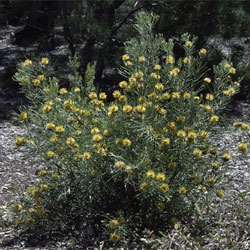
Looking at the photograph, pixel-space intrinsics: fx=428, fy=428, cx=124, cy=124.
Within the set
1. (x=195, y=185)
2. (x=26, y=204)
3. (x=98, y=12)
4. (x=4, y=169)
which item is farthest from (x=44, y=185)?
(x=98, y=12)

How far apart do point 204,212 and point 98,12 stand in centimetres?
364

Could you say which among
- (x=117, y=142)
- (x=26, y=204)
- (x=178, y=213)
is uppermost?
(x=117, y=142)

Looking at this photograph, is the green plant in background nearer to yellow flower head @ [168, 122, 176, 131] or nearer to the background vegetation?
yellow flower head @ [168, 122, 176, 131]

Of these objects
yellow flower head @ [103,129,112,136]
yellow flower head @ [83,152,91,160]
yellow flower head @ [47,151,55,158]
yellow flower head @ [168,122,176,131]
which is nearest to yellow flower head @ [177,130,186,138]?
yellow flower head @ [168,122,176,131]

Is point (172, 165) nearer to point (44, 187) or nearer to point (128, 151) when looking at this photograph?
point (128, 151)

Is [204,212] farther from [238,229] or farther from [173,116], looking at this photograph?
[173,116]

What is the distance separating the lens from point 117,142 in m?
2.20

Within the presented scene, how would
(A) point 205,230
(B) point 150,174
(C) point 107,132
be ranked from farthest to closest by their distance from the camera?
(A) point 205,230, (C) point 107,132, (B) point 150,174

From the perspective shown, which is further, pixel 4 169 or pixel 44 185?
pixel 4 169

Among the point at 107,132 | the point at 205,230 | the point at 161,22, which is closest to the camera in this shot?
the point at 107,132

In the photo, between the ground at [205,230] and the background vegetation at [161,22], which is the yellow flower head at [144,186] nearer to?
Answer: the ground at [205,230]

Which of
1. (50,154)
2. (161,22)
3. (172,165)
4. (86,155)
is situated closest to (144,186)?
(172,165)

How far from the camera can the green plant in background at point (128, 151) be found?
7.52 feet

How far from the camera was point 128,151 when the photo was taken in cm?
237
